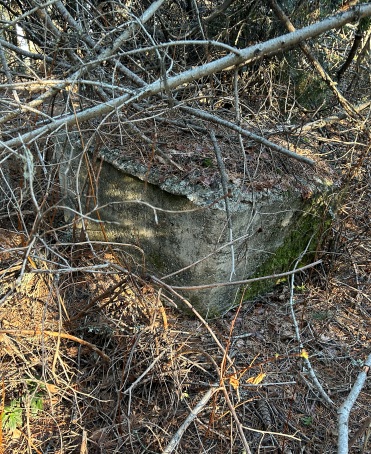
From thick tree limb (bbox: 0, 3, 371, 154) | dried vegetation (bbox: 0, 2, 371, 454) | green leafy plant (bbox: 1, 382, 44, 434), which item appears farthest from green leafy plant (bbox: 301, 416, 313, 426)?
thick tree limb (bbox: 0, 3, 371, 154)

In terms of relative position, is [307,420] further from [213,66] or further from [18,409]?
[213,66]

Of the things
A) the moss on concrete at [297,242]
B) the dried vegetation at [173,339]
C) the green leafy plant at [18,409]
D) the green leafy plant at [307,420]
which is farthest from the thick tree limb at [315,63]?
the green leafy plant at [18,409]

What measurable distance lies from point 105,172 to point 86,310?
136 cm

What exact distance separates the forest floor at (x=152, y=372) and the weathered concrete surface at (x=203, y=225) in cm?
35

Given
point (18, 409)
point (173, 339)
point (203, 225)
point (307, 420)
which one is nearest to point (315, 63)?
point (203, 225)

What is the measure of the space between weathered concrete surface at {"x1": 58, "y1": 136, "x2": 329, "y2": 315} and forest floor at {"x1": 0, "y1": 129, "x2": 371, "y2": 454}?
13.8 inches

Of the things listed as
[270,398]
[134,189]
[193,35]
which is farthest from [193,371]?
[193,35]

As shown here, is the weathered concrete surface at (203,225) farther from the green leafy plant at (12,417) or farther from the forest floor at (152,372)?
the green leafy plant at (12,417)

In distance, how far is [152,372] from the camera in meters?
2.66

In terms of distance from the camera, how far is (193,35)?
444 centimetres

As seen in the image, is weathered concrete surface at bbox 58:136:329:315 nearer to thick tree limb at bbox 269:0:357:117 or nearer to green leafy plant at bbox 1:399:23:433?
thick tree limb at bbox 269:0:357:117

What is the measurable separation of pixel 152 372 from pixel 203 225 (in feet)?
3.68

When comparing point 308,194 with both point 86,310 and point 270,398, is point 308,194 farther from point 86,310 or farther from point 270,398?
point 86,310

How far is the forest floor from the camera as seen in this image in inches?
93.7
